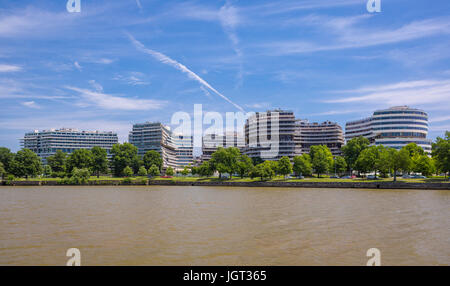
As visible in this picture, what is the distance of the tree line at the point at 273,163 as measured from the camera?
400 feet

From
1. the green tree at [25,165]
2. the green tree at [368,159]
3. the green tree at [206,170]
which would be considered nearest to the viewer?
the green tree at [368,159]

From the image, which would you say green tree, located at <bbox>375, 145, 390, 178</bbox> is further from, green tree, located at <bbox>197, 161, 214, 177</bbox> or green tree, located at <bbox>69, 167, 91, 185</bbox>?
green tree, located at <bbox>69, 167, 91, 185</bbox>

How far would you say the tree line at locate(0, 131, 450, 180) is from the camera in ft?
400

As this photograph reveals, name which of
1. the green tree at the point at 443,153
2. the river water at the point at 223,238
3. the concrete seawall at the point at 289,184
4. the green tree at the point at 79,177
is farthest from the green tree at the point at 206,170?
the river water at the point at 223,238

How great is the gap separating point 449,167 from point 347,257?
109m

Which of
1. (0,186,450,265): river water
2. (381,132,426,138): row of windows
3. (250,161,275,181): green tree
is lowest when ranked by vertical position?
(0,186,450,265): river water

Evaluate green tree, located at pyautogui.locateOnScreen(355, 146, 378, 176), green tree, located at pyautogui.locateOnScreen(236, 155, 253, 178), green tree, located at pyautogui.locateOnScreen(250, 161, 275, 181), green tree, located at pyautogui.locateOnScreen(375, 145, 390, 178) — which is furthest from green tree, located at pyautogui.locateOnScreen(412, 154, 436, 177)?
green tree, located at pyautogui.locateOnScreen(236, 155, 253, 178)

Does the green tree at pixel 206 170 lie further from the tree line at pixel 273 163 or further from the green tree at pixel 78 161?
the green tree at pixel 78 161

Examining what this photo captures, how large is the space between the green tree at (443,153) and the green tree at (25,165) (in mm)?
168644
